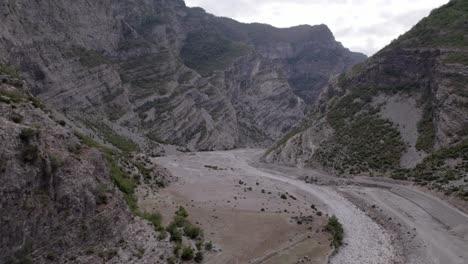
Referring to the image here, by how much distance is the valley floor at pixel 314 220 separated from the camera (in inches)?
1457

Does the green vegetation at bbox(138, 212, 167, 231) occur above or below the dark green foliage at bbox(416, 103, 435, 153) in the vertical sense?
below

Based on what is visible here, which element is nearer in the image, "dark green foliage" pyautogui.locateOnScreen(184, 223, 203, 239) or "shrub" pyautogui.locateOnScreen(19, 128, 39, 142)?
"shrub" pyautogui.locateOnScreen(19, 128, 39, 142)

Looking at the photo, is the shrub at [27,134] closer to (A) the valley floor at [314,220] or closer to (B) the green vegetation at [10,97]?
(B) the green vegetation at [10,97]

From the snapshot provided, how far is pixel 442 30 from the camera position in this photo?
98.4 m

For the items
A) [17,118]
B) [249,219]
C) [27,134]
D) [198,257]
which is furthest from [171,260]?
[249,219]

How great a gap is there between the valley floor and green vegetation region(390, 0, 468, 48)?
136ft

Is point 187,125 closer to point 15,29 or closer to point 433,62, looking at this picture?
point 15,29

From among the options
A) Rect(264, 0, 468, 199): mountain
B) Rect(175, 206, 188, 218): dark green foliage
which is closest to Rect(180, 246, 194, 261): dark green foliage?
Rect(175, 206, 188, 218): dark green foliage

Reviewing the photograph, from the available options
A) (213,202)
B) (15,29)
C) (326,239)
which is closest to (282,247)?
(326,239)

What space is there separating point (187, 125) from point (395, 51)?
3110 inches

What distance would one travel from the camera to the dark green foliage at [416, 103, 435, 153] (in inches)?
2972

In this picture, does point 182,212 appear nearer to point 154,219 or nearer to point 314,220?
point 154,219

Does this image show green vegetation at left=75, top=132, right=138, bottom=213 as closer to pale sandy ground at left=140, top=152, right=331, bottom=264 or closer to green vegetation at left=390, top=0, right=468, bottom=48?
pale sandy ground at left=140, top=152, right=331, bottom=264

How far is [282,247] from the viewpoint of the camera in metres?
37.5
